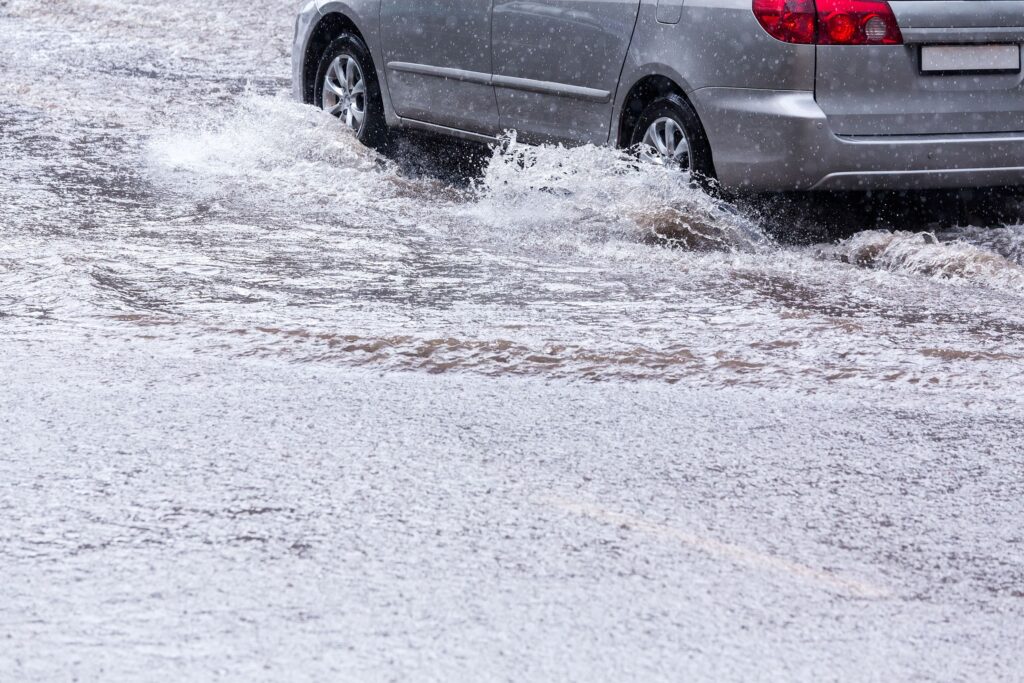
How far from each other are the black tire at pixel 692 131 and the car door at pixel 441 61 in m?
1.31

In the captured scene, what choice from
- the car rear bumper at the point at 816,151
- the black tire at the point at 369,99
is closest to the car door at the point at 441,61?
the black tire at the point at 369,99

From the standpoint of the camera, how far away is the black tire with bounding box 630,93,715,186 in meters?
6.73

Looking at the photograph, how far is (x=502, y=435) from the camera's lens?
423 centimetres

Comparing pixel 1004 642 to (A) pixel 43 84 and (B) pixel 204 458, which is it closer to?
(B) pixel 204 458

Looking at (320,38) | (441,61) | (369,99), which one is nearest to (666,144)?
(441,61)

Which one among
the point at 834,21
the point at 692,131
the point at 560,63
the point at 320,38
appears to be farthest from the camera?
the point at 320,38

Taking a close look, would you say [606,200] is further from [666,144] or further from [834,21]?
[834,21]

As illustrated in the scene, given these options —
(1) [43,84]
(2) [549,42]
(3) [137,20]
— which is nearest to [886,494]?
(2) [549,42]

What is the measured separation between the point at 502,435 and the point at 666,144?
10.0ft

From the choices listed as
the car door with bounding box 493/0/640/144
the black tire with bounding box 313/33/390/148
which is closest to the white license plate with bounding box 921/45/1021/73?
the car door with bounding box 493/0/640/144

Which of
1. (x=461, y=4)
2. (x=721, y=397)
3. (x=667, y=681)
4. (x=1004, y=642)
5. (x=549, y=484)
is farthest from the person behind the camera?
(x=461, y=4)

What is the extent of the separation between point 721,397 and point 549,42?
3.29 m

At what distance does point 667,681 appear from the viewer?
280 cm

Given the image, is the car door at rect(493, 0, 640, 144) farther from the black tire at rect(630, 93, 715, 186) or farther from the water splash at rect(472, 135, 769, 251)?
the black tire at rect(630, 93, 715, 186)
